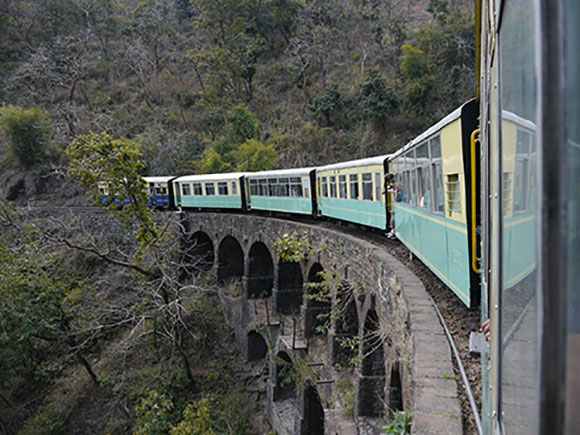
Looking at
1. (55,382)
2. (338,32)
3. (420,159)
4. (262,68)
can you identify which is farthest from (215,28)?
(420,159)

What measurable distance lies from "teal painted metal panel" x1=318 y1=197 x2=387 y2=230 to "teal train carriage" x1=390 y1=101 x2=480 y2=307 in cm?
327

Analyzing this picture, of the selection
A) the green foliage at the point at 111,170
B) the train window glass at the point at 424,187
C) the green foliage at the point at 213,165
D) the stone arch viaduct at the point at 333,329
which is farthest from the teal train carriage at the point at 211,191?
the train window glass at the point at 424,187

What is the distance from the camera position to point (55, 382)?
17953 millimetres

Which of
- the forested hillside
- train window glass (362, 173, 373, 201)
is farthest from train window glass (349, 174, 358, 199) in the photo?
the forested hillside

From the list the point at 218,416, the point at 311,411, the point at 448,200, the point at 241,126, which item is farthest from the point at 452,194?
the point at 241,126

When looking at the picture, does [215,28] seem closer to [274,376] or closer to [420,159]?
[274,376]

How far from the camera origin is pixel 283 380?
46.8 feet

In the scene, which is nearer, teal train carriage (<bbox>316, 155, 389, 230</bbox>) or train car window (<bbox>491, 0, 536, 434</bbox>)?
train car window (<bbox>491, 0, 536, 434</bbox>)

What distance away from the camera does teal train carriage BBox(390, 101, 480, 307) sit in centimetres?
411

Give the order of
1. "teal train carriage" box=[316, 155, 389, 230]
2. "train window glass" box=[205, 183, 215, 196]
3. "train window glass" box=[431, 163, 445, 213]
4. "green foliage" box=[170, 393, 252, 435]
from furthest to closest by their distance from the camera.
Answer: "train window glass" box=[205, 183, 215, 196] → "green foliage" box=[170, 393, 252, 435] → "teal train carriage" box=[316, 155, 389, 230] → "train window glass" box=[431, 163, 445, 213]

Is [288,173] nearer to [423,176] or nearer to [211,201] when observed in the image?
[211,201]

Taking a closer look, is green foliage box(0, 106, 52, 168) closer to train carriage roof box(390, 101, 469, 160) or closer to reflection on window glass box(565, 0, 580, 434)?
train carriage roof box(390, 101, 469, 160)

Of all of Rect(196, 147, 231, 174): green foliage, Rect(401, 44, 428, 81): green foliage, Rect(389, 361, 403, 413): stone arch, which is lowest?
Rect(389, 361, 403, 413): stone arch

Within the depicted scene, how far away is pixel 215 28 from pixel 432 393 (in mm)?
39836
